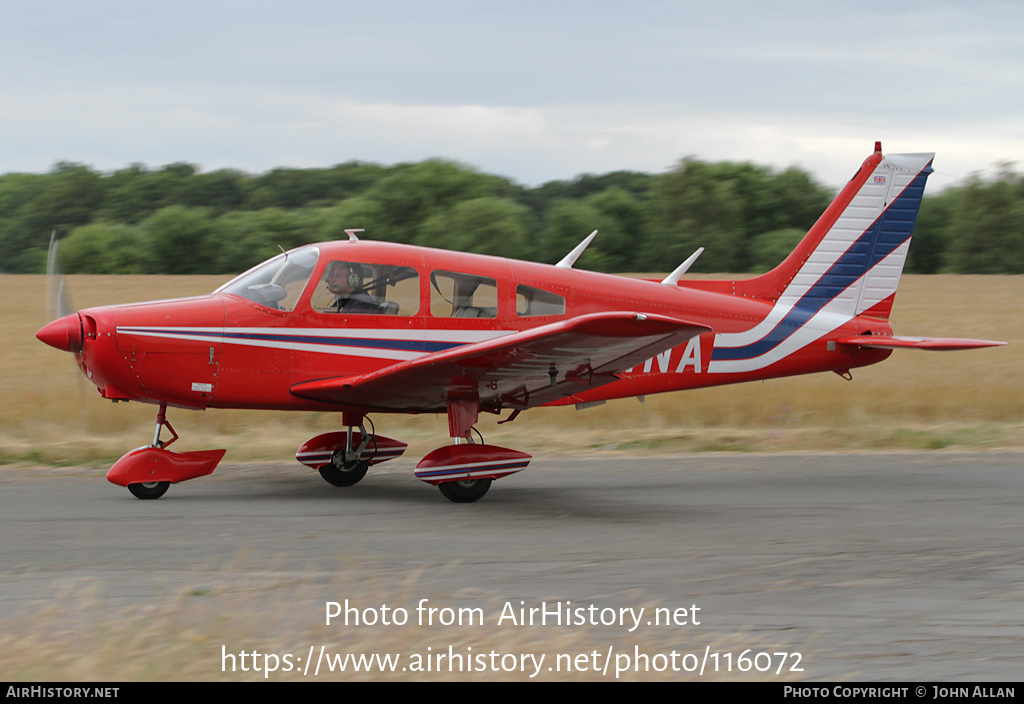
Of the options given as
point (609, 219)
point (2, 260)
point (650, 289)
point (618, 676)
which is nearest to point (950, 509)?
point (650, 289)

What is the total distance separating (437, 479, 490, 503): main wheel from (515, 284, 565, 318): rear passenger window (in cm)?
154

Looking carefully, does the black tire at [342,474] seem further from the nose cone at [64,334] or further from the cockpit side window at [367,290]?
the nose cone at [64,334]

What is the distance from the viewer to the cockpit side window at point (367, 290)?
7.86m

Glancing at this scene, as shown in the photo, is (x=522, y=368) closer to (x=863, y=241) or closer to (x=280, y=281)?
(x=280, y=281)

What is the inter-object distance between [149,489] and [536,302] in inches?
140

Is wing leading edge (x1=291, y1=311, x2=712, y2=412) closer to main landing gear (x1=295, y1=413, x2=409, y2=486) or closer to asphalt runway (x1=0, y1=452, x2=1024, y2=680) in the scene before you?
main landing gear (x1=295, y1=413, x2=409, y2=486)

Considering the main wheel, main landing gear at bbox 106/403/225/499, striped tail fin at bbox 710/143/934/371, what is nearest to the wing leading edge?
the main wheel

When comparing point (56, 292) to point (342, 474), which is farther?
point (342, 474)

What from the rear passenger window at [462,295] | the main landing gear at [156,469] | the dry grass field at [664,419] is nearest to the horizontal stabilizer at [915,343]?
the dry grass field at [664,419]

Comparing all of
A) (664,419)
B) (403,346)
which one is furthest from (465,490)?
(664,419)

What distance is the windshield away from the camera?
25.7 feet

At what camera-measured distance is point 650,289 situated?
8.98 m

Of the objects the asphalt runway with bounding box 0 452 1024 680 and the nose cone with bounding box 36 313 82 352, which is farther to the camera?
the nose cone with bounding box 36 313 82 352

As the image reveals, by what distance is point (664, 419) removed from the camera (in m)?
13.3
